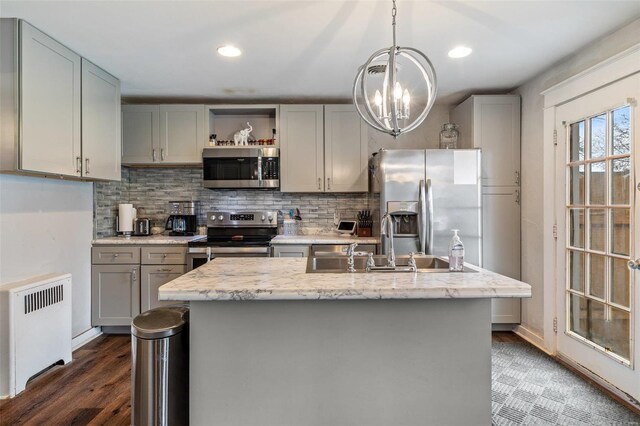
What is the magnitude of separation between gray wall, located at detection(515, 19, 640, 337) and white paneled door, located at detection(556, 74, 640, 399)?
23cm

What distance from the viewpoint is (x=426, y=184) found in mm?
3311

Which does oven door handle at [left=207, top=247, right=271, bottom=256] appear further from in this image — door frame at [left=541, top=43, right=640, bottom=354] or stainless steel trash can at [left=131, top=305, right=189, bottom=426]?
door frame at [left=541, top=43, right=640, bottom=354]

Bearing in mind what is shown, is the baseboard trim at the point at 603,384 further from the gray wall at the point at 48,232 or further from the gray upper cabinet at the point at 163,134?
the gray wall at the point at 48,232

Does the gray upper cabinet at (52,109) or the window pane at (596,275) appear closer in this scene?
the gray upper cabinet at (52,109)

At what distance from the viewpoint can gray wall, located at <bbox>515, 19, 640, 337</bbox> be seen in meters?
3.05

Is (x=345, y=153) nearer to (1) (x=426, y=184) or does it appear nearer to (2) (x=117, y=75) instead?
(1) (x=426, y=184)

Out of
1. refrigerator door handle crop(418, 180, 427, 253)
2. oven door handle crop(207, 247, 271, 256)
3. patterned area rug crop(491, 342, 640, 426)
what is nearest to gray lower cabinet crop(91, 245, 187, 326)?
oven door handle crop(207, 247, 271, 256)

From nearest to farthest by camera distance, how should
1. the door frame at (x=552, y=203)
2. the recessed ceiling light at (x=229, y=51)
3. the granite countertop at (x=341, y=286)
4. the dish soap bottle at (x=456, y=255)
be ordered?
the granite countertop at (x=341, y=286) < the dish soap bottle at (x=456, y=255) < the recessed ceiling light at (x=229, y=51) < the door frame at (x=552, y=203)

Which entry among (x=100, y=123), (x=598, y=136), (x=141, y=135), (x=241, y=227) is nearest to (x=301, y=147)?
(x=241, y=227)

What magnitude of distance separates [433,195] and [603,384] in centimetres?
180

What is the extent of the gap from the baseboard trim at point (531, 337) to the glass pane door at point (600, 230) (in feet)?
1.19

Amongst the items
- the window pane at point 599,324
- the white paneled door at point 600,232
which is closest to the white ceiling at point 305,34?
the white paneled door at point 600,232

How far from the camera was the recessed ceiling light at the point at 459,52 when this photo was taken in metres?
2.65

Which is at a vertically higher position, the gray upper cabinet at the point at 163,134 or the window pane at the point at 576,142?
the gray upper cabinet at the point at 163,134
